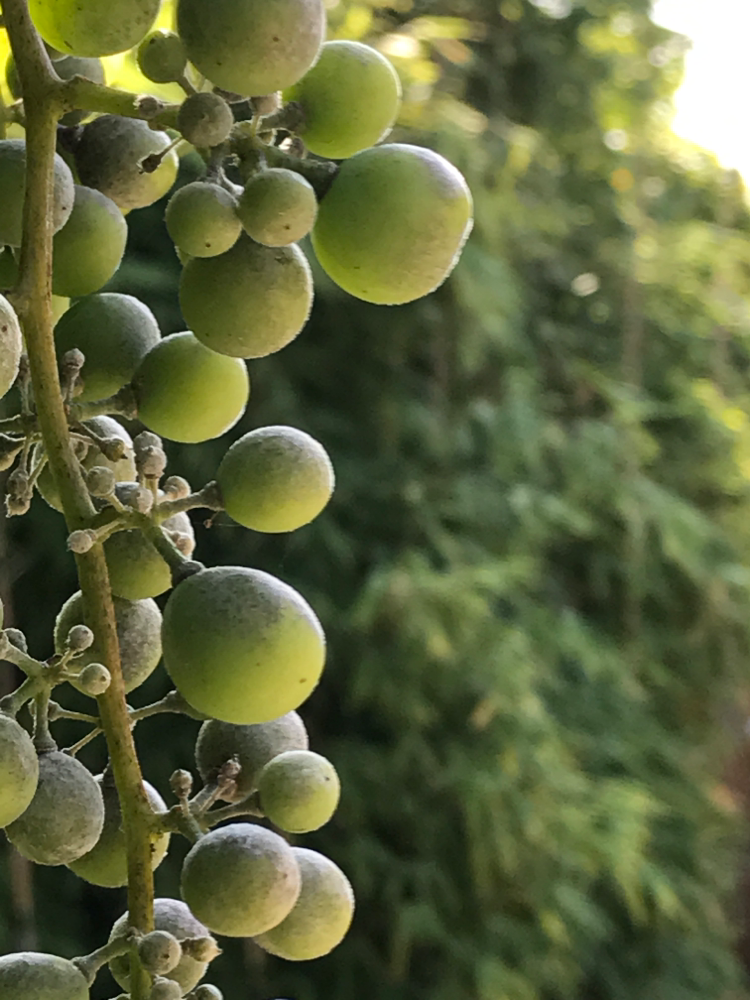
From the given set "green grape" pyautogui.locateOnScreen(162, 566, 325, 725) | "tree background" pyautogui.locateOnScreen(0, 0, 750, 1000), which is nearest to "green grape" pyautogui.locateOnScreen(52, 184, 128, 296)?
"green grape" pyautogui.locateOnScreen(162, 566, 325, 725)

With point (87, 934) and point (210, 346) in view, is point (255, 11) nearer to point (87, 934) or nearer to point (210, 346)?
point (210, 346)

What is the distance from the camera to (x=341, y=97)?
27 centimetres

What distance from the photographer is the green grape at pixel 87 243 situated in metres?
0.29

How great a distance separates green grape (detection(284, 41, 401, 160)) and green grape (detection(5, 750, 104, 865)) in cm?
17

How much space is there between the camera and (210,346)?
261 millimetres

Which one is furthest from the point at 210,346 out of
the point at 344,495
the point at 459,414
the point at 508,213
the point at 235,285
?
the point at 508,213

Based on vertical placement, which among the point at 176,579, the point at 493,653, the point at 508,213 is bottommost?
the point at 493,653

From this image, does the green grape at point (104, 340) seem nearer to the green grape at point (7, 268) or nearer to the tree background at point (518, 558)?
the green grape at point (7, 268)

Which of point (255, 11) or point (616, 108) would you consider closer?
point (255, 11)

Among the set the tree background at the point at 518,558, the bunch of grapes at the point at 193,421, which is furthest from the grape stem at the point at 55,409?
the tree background at the point at 518,558

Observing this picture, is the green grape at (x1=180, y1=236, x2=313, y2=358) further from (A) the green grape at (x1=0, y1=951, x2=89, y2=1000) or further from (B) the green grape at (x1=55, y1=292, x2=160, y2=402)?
(A) the green grape at (x1=0, y1=951, x2=89, y2=1000)

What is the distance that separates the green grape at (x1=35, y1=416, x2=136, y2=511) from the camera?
Answer: 283 millimetres

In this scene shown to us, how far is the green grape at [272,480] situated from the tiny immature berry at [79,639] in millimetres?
51

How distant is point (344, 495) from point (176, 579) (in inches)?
42.2
